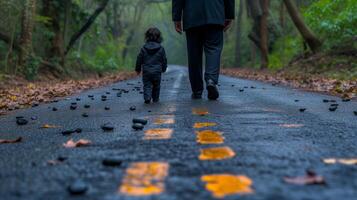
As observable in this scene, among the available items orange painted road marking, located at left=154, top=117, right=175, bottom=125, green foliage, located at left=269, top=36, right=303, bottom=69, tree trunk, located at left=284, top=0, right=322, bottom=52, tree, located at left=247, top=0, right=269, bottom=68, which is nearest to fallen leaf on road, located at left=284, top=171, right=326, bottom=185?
orange painted road marking, located at left=154, top=117, right=175, bottom=125

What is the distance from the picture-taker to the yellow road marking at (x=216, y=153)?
3116 mm

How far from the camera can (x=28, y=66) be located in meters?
17.1

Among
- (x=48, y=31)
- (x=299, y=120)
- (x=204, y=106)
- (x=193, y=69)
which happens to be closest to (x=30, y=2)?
(x=48, y=31)

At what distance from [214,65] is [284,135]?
12.3 feet

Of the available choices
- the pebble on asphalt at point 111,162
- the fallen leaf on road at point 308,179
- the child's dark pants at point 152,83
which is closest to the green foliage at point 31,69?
the child's dark pants at point 152,83

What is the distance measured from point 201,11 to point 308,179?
5.43 meters

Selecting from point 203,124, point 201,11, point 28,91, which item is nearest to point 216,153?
point 203,124

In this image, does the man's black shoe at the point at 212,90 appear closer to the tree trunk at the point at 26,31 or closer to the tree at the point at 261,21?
the tree trunk at the point at 26,31

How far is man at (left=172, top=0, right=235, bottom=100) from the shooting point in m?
7.63

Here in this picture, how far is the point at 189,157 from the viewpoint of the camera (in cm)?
315

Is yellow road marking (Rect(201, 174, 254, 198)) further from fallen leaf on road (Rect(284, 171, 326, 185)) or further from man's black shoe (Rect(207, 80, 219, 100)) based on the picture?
man's black shoe (Rect(207, 80, 219, 100))

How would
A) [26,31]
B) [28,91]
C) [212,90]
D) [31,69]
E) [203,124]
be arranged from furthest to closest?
[26,31] < [31,69] < [28,91] < [212,90] < [203,124]

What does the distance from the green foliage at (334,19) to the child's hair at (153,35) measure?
11.6 meters

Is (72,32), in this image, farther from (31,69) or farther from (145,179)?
(145,179)
